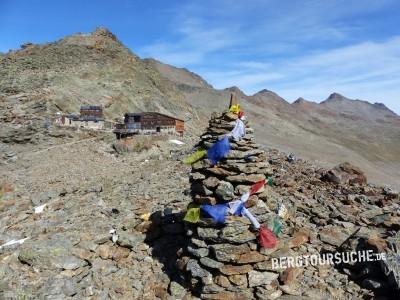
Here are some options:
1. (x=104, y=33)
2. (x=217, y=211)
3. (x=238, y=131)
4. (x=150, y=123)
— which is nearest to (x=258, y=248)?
(x=217, y=211)

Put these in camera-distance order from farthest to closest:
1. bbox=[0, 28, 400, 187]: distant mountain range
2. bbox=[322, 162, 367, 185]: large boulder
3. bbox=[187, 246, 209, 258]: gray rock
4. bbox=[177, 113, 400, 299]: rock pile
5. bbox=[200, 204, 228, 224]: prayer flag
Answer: bbox=[0, 28, 400, 187]: distant mountain range → bbox=[322, 162, 367, 185]: large boulder → bbox=[187, 246, 209, 258]: gray rock → bbox=[200, 204, 228, 224]: prayer flag → bbox=[177, 113, 400, 299]: rock pile

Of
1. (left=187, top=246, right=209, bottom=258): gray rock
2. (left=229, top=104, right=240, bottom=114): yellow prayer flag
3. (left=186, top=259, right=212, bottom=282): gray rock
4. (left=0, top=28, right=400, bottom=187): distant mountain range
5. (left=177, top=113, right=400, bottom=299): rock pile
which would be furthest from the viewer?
(left=0, top=28, right=400, bottom=187): distant mountain range

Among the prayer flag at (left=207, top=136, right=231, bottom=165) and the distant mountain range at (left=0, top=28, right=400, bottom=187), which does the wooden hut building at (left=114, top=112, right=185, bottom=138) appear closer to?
the distant mountain range at (left=0, top=28, right=400, bottom=187)

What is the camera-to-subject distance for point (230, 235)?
9820 millimetres

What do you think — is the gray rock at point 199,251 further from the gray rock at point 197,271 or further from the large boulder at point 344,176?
the large boulder at point 344,176

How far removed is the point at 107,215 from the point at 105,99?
42348 mm

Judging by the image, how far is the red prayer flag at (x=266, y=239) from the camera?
386 inches

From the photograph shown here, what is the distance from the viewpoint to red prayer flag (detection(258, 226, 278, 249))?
980 cm

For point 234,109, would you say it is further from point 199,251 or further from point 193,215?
point 199,251

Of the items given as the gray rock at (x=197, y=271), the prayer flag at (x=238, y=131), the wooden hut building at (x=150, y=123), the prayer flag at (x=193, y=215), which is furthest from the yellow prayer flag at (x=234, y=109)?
the wooden hut building at (x=150, y=123)

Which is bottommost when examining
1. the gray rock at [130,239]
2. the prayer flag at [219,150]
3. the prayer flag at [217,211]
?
the gray rock at [130,239]

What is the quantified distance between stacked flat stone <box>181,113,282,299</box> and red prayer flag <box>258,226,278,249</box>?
15cm

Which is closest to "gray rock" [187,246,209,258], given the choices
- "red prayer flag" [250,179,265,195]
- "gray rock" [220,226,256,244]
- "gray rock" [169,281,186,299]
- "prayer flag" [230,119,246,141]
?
"gray rock" [220,226,256,244]

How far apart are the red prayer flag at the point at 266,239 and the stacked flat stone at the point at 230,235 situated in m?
0.15
